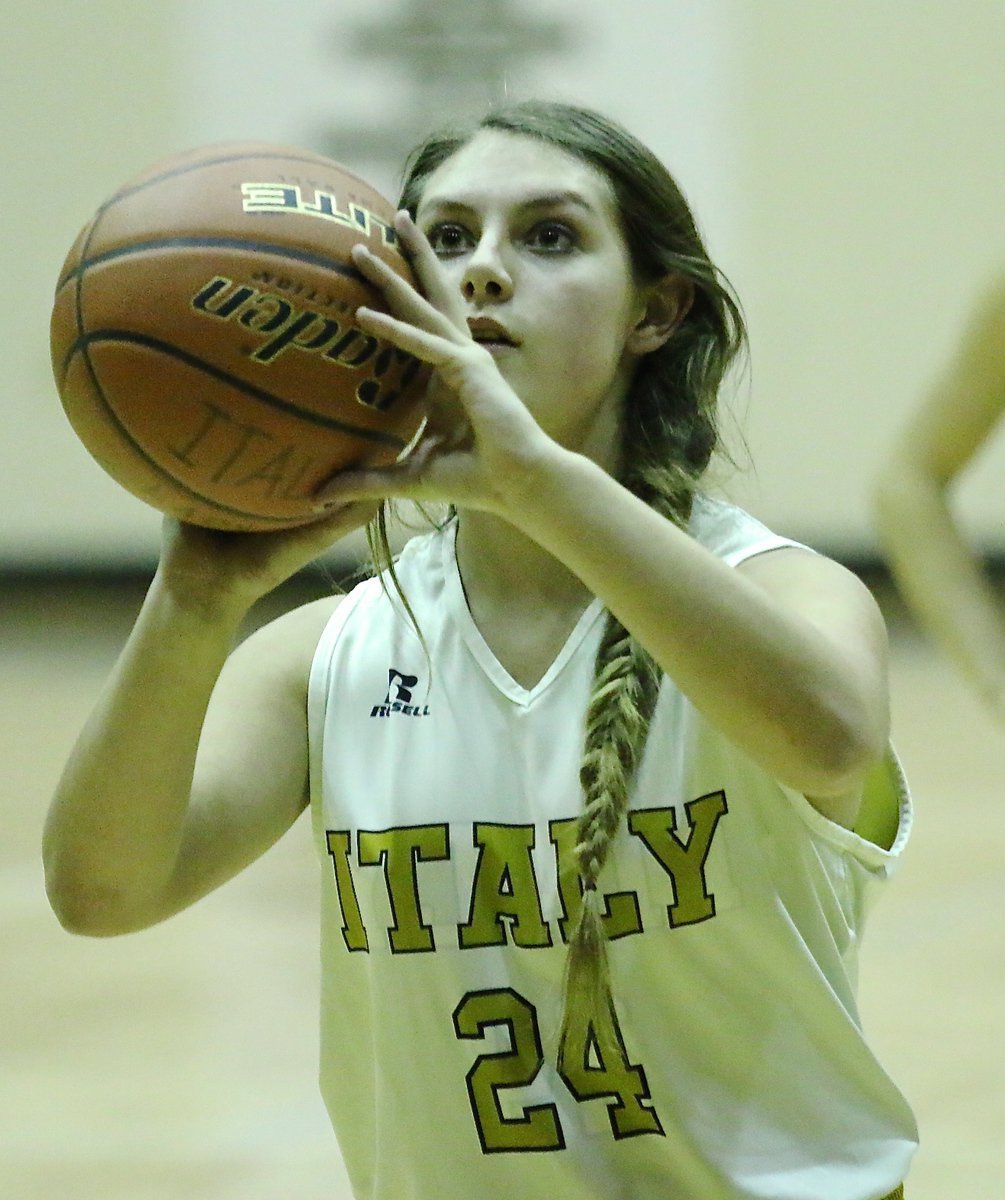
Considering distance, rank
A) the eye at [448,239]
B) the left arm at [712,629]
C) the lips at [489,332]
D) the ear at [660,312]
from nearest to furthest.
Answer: the left arm at [712,629]
the lips at [489,332]
the eye at [448,239]
the ear at [660,312]

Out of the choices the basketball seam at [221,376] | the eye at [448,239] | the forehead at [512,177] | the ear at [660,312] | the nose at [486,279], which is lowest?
the basketball seam at [221,376]

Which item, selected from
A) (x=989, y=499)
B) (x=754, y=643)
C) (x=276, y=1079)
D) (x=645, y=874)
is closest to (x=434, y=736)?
(x=645, y=874)

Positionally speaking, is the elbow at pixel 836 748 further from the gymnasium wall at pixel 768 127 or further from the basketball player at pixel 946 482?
the gymnasium wall at pixel 768 127

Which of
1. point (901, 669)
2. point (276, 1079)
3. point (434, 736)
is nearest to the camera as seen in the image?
point (434, 736)

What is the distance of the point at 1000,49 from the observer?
8.87m

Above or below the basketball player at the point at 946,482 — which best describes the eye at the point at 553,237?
above

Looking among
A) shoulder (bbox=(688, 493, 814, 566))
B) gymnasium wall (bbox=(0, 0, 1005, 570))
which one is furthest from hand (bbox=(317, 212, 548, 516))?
gymnasium wall (bbox=(0, 0, 1005, 570))

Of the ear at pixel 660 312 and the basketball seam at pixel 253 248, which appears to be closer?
the basketball seam at pixel 253 248

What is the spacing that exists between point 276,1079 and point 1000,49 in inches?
276

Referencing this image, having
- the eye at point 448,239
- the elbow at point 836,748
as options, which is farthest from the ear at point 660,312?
the elbow at point 836,748

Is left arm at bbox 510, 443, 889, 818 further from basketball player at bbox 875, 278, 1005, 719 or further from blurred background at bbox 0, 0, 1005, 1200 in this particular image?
blurred background at bbox 0, 0, 1005, 1200

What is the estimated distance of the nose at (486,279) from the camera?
192 centimetres

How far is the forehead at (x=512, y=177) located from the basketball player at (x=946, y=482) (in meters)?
0.48

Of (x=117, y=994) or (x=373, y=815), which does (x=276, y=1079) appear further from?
(x=373, y=815)
